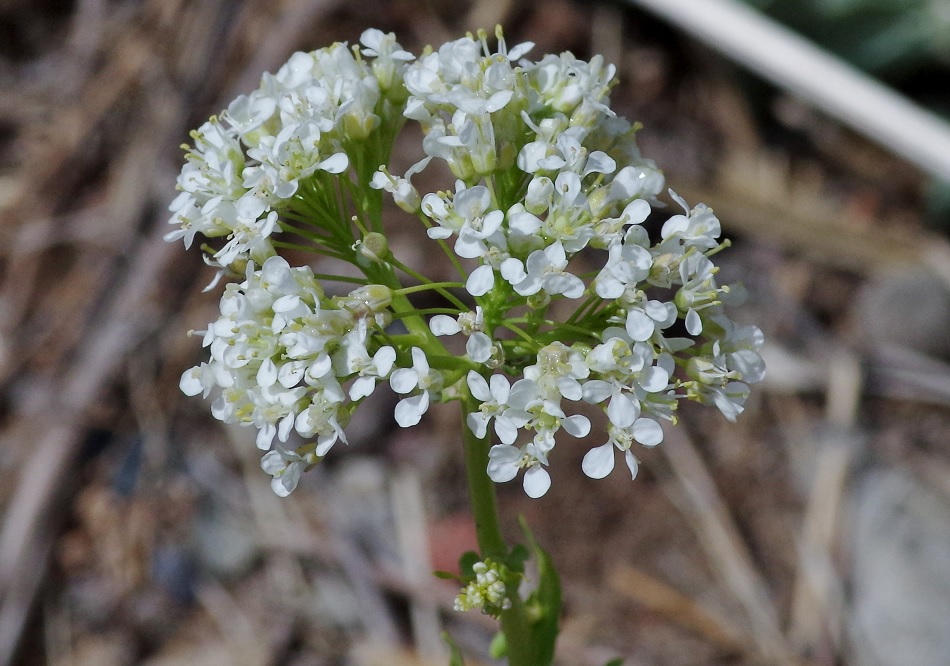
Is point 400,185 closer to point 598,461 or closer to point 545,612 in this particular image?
point 598,461

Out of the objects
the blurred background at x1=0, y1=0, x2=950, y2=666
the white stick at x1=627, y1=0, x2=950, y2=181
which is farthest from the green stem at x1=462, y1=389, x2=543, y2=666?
the white stick at x1=627, y1=0, x2=950, y2=181

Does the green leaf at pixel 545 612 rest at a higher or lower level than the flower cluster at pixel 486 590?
lower

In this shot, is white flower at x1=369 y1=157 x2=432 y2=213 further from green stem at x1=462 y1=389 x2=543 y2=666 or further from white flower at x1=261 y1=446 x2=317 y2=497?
white flower at x1=261 y1=446 x2=317 y2=497

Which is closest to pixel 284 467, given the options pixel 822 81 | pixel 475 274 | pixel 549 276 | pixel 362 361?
pixel 362 361

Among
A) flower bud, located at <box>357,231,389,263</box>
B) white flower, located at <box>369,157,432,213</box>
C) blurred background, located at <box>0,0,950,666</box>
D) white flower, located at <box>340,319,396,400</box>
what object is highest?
white flower, located at <box>369,157,432,213</box>

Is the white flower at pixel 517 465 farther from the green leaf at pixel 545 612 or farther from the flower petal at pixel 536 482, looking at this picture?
the green leaf at pixel 545 612

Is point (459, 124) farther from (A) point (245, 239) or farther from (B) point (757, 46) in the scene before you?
(B) point (757, 46)

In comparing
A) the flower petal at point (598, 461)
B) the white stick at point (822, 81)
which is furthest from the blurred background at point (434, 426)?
the flower petal at point (598, 461)

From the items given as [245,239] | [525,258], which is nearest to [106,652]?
[245,239]
